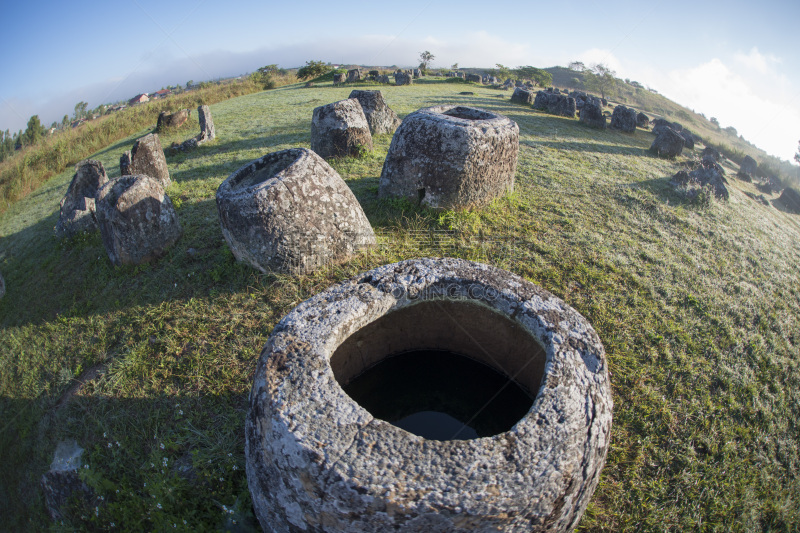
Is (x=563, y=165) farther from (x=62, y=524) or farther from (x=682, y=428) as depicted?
(x=62, y=524)

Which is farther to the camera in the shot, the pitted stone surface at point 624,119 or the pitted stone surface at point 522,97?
the pitted stone surface at point 522,97

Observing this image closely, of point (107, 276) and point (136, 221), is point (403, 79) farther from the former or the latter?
point (107, 276)

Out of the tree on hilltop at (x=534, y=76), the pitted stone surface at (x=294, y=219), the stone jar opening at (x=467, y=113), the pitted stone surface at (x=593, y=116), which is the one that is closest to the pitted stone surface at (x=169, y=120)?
the pitted stone surface at (x=294, y=219)

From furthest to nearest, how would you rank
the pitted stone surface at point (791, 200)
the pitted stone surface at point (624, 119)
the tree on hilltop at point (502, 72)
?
the tree on hilltop at point (502, 72) < the pitted stone surface at point (791, 200) < the pitted stone surface at point (624, 119)

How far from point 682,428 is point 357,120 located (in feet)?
25.1

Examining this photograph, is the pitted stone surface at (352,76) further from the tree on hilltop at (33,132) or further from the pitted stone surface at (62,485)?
the pitted stone surface at (62,485)

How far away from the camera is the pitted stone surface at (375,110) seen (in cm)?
1024

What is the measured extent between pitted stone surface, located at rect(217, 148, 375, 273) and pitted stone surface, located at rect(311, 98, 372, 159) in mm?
3523

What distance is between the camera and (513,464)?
1940 mm

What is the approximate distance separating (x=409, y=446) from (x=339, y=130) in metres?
7.52

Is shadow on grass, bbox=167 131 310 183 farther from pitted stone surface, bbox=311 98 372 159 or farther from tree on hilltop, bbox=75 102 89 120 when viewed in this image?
tree on hilltop, bbox=75 102 89 120

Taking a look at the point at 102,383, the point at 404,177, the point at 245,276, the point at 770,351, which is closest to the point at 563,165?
the point at 404,177

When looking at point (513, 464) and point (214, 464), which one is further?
point (214, 464)

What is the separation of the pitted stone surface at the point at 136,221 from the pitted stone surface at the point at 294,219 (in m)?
1.45
